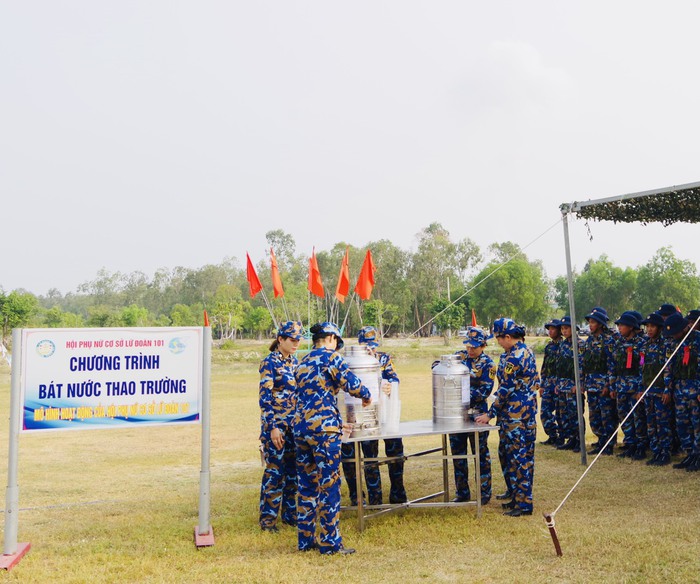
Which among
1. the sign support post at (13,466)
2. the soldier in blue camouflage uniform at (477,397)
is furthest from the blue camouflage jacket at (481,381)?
the sign support post at (13,466)

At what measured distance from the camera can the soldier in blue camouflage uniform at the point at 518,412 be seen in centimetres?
584

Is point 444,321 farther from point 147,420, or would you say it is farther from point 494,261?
point 147,420

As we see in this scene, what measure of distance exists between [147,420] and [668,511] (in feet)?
15.4

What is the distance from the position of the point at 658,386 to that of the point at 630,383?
0.37 m

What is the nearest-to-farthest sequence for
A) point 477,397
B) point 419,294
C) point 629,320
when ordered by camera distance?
point 477,397 → point 629,320 → point 419,294

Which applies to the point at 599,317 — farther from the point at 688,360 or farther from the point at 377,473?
the point at 377,473

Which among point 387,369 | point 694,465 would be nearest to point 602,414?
point 694,465

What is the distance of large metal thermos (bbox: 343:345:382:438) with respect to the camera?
5.54 metres

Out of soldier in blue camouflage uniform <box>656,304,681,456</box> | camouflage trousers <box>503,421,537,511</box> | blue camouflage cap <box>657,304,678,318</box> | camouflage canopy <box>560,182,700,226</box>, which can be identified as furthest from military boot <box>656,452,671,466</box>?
camouflage canopy <box>560,182,700,226</box>

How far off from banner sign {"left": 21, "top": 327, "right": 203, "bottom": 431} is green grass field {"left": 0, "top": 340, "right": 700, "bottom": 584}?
42.9 inches

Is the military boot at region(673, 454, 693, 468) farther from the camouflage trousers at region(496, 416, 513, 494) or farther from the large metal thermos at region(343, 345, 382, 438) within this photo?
the large metal thermos at region(343, 345, 382, 438)

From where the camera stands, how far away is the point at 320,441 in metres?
4.87

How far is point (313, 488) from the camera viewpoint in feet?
16.3

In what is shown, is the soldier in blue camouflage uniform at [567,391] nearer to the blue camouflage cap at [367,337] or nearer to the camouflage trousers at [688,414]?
the camouflage trousers at [688,414]
